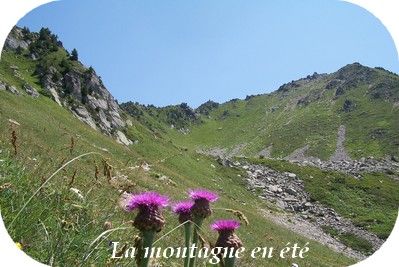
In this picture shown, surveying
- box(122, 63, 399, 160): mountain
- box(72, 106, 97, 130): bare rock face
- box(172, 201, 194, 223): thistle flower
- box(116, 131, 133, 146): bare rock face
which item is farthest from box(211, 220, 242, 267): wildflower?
box(122, 63, 399, 160): mountain


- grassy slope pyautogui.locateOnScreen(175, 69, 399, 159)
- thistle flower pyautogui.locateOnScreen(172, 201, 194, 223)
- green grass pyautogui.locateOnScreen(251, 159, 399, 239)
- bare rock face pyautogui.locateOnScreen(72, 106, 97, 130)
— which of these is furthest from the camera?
grassy slope pyautogui.locateOnScreen(175, 69, 399, 159)

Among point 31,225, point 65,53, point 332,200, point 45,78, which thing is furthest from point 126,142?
point 31,225

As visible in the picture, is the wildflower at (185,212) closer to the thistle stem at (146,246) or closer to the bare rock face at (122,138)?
the thistle stem at (146,246)

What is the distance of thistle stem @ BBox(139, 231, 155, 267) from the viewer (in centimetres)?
279

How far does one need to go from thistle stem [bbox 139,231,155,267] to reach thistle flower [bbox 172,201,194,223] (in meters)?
0.37

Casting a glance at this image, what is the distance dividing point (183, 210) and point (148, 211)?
404 mm

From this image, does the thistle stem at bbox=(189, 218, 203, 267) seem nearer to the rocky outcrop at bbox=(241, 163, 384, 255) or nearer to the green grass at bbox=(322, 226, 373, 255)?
the green grass at bbox=(322, 226, 373, 255)

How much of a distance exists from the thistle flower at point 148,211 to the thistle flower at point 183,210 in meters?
0.27

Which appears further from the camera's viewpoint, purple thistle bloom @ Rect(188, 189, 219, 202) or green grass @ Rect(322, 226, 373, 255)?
green grass @ Rect(322, 226, 373, 255)

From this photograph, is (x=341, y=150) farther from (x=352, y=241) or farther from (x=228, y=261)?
(x=228, y=261)

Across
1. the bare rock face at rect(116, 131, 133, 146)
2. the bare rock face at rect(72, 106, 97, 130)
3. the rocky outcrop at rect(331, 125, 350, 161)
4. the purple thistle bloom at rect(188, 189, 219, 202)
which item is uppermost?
the rocky outcrop at rect(331, 125, 350, 161)

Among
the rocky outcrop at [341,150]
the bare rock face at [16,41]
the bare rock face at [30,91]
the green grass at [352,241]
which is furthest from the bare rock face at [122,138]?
the rocky outcrop at [341,150]

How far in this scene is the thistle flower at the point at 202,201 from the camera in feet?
9.90

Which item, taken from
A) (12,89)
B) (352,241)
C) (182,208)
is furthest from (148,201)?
(352,241)
